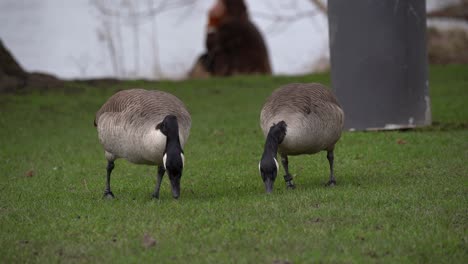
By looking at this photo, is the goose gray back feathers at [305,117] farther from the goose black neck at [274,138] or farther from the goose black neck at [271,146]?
the goose black neck at [271,146]

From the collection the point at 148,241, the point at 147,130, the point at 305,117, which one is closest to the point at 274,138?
the point at 305,117

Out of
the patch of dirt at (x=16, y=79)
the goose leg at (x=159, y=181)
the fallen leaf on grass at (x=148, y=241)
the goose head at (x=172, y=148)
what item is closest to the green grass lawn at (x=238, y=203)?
the fallen leaf on grass at (x=148, y=241)

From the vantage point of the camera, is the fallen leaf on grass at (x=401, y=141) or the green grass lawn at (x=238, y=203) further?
the fallen leaf on grass at (x=401, y=141)

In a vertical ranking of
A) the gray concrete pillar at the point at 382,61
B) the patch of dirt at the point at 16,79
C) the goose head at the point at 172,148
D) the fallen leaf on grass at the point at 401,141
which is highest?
the goose head at the point at 172,148

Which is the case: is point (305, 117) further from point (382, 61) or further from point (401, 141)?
point (382, 61)

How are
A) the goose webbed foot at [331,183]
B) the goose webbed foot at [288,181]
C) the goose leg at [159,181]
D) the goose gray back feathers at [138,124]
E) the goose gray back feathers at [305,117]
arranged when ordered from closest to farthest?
the goose gray back feathers at [138,124], the goose gray back feathers at [305,117], the goose leg at [159,181], the goose webbed foot at [288,181], the goose webbed foot at [331,183]

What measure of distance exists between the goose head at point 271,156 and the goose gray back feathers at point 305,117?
13 cm

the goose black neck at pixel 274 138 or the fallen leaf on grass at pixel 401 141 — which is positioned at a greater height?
the goose black neck at pixel 274 138

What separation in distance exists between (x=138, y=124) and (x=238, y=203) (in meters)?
1.39

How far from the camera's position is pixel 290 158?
484 inches

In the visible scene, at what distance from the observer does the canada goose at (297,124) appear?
885 centimetres

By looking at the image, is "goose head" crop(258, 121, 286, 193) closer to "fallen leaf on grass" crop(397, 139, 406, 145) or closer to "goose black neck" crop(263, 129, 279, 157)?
"goose black neck" crop(263, 129, 279, 157)

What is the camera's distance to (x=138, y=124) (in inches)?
348

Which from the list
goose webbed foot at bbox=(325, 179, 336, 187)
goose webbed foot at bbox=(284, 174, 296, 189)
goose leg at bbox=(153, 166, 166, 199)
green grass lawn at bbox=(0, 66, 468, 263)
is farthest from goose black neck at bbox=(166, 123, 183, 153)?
goose webbed foot at bbox=(325, 179, 336, 187)
